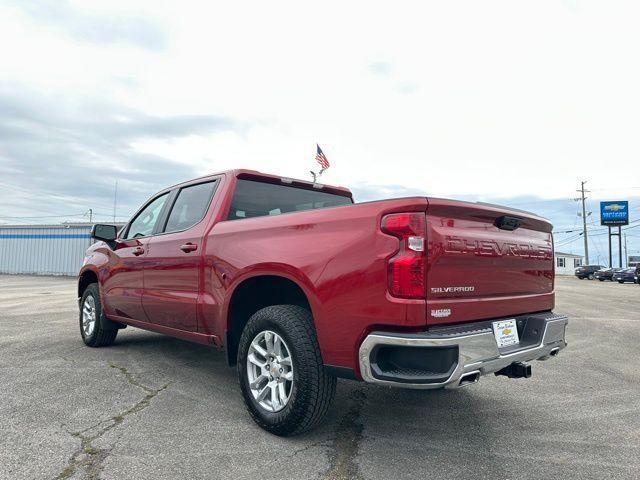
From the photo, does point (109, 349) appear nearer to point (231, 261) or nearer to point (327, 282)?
point (231, 261)

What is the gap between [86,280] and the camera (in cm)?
615

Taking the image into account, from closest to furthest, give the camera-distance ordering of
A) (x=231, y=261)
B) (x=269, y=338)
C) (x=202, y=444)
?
(x=202, y=444), (x=269, y=338), (x=231, y=261)

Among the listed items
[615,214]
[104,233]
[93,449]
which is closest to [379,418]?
[93,449]

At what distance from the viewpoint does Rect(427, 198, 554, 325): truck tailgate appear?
262 centimetres

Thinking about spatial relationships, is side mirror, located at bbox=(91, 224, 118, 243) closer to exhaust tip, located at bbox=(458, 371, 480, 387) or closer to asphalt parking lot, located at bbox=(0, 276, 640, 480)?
asphalt parking lot, located at bbox=(0, 276, 640, 480)

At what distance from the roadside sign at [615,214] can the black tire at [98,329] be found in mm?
74470

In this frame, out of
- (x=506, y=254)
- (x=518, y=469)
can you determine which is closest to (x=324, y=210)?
(x=506, y=254)

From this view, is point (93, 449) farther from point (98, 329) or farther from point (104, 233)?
point (98, 329)

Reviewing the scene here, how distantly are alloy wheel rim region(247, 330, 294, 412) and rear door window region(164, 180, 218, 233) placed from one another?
4.59 feet

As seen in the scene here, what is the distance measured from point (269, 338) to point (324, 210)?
38.3 inches

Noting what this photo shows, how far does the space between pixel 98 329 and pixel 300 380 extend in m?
3.71

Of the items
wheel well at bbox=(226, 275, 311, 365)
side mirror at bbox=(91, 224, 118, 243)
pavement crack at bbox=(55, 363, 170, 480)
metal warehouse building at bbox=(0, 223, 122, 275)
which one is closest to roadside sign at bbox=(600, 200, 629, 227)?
metal warehouse building at bbox=(0, 223, 122, 275)

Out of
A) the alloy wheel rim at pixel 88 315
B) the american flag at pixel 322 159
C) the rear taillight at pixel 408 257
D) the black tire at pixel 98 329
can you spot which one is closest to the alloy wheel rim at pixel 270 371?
the rear taillight at pixel 408 257

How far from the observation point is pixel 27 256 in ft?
98.8
